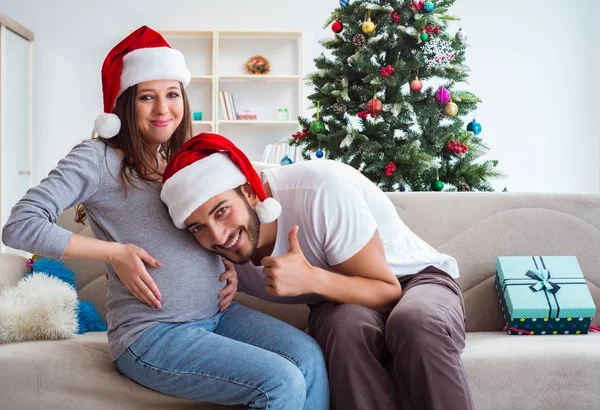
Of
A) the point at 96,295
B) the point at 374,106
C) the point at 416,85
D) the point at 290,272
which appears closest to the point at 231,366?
the point at 290,272

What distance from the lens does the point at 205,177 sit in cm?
164

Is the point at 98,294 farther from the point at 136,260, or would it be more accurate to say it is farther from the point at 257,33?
the point at 257,33

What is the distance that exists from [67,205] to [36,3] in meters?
5.17

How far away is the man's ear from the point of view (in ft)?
5.68

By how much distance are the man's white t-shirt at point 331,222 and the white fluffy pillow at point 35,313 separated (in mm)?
487

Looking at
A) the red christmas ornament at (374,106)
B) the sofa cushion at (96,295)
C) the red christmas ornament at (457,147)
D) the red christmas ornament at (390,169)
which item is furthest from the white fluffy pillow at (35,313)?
the red christmas ornament at (457,147)

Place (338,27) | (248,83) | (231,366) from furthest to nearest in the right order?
(248,83) → (338,27) → (231,366)

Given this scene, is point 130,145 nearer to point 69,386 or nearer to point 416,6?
point 69,386

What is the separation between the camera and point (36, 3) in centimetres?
614

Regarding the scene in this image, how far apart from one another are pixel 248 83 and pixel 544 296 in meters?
4.58

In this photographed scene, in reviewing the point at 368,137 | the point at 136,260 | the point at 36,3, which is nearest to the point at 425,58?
the point at 368,137

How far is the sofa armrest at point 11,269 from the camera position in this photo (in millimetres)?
2105

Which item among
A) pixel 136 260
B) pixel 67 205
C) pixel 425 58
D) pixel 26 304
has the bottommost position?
pixel 26 304

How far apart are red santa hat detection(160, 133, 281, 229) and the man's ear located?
0.05ft
